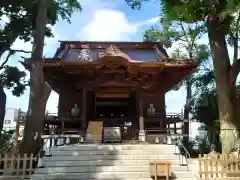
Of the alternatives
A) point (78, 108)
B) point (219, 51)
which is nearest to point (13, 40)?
point (78, 108)

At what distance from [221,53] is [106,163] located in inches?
256

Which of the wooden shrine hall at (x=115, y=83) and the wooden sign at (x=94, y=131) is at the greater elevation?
the wooden shrine hall at (x=115, y=83)

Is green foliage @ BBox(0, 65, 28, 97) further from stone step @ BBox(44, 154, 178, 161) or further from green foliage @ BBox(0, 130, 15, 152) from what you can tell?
stone step @ BBox(44, 154, 178, 161)

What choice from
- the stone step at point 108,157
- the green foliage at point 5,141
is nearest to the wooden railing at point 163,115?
the stone step at point 108,157

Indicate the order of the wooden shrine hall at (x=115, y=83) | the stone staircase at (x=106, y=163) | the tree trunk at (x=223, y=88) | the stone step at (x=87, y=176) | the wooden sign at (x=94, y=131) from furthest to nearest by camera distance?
1. the wooden shrine hall at (x=115, y=83)
2. the wooden sign at (x=94, y=131)
3. the tree trunk at (x=223, y=88)
4. the stone staircase at (x=106, y=163)
5. the stone step at (x=87, y=176)

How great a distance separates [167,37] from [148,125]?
984 cm

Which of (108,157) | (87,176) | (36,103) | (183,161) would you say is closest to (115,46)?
(36,103)

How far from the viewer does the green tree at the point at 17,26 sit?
1398 centimetres

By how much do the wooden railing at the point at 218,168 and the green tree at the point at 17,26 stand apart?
9.98 m

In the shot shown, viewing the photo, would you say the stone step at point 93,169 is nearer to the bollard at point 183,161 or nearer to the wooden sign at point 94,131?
the bollard at point 183,161

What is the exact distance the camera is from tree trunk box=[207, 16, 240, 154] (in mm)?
9948

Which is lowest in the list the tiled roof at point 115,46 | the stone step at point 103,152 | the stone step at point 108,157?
the stone step at point 108,157

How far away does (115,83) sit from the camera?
540 inches

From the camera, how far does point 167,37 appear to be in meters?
21.8
